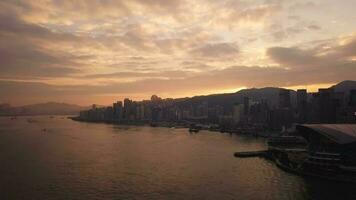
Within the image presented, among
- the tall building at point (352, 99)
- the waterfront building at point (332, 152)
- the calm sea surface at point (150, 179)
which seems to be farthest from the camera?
the tall building at point (352, 99)

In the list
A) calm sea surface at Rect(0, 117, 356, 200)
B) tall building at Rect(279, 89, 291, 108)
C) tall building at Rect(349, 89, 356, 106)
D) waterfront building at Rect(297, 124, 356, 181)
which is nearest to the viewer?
calm sea surface at Rect(0, 117, 356, 200)

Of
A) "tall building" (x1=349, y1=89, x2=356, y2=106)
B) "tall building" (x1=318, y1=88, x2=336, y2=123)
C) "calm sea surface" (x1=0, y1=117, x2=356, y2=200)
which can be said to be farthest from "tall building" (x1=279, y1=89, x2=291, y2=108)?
"calm sea surface" (x1=0, y1=117, x2=356, y2=200)

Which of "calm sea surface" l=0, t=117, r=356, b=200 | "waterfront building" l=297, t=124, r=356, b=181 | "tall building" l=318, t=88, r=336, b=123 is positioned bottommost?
"calm sea surface" l=0, t=117, r=356, b=200

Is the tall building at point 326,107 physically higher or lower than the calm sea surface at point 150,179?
higher

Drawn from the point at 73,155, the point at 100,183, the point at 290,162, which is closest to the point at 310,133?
the point at 290,162

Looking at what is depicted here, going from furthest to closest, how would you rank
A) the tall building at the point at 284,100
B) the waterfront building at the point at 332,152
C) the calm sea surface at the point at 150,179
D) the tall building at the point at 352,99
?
the tall building at the point at 284,100
the tall building at the point at 352,99
the waterfront building at the point at 332,152
the calm sea surface at the point at 150,179

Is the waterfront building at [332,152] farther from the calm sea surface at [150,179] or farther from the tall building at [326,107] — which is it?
the tall building at [326,107]

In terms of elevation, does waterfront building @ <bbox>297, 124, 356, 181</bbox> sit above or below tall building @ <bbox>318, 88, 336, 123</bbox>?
below

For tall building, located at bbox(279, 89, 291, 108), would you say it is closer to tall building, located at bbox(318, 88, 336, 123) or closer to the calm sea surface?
tall building, located at bbox(318, 88, 336, 123)

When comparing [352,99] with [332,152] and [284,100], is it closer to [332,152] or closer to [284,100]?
[284,100]

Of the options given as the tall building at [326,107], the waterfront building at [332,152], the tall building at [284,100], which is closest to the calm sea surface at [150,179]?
the waterfront building at [332,152]

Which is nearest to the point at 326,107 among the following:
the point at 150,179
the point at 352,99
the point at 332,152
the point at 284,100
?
the point at 352,99
